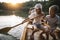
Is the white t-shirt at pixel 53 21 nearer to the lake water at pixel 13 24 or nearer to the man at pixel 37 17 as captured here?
the man at pixel 37 17

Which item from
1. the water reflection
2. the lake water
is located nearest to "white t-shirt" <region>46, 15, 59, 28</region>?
the lake water

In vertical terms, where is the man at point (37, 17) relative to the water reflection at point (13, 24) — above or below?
above

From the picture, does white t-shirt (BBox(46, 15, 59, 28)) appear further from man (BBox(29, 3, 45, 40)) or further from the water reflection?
the water reflection

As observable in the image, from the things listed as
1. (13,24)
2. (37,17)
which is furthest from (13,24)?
(37,17)

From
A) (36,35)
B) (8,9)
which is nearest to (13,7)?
(8,9)

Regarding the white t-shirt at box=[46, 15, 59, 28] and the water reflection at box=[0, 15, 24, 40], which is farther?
the water reflection at box=[0, 15, 24, 40]

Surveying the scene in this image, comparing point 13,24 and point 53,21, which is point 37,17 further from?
point 13,24

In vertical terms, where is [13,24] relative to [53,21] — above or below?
below

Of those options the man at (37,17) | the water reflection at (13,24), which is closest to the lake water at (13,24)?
the water reflection at (13,24)

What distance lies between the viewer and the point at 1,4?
6824 mm

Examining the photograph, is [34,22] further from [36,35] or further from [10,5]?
[10,5]

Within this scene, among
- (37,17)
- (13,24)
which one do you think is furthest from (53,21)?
(13,24)

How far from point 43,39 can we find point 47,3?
468 centimetres

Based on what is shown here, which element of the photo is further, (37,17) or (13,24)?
(13,24)
